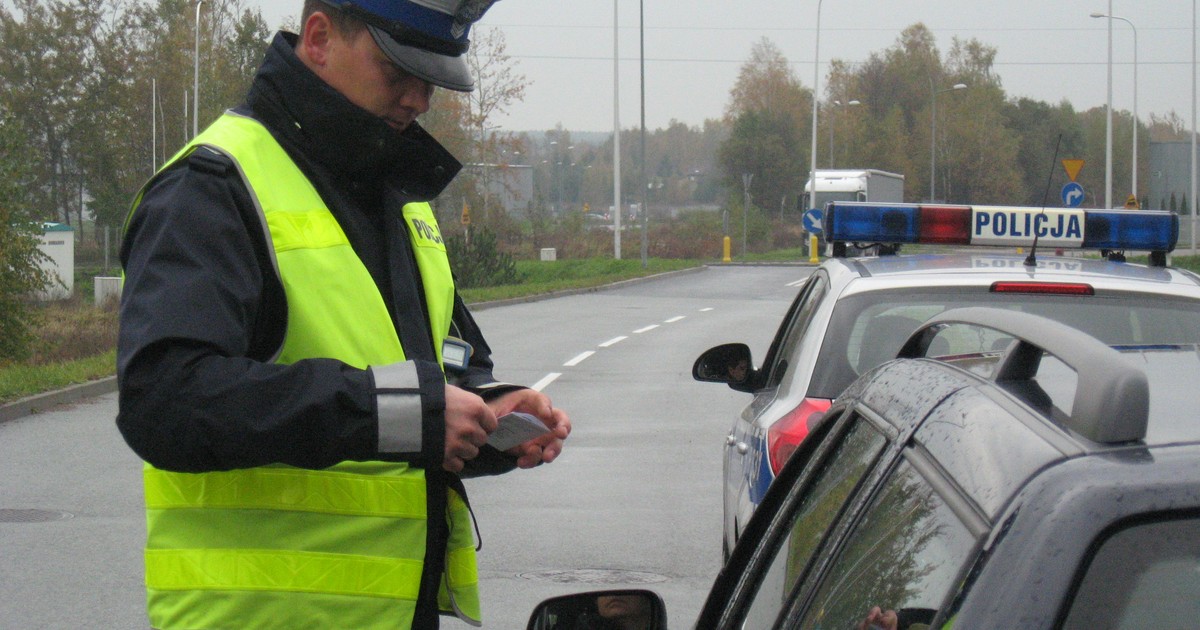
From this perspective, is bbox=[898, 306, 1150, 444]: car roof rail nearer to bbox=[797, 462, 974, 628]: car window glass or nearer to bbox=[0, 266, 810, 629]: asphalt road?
bbox=[797, 462, 974, 628]: car window glass

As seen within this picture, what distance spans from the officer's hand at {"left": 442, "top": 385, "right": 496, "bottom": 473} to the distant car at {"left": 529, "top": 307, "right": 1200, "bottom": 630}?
0.51 meters

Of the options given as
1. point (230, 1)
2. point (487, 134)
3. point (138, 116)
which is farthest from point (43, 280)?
point (230, 1)

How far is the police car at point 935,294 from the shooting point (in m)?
3.85

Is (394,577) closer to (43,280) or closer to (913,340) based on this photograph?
(913,340)

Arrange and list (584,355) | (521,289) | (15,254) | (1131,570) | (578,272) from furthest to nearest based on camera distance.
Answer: (578,272)
(521,289)
(15,254)
(584,355)
(1131,570)

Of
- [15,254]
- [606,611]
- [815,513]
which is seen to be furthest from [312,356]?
[15,254]

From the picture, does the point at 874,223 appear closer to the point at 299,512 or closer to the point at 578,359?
the point at 299,512

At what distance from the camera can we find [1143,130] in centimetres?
6347

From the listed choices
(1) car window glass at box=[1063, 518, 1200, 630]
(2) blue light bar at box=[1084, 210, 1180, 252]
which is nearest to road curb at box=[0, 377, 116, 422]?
(2) blue light bar at box=[1084, 210, 1180, 252]

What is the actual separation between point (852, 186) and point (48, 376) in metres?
33.4

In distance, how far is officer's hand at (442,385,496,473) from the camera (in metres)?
1.98

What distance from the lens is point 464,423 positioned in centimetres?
199

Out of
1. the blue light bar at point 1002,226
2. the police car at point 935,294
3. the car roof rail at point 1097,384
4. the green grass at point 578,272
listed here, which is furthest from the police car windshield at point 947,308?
the green grass at point 578,272

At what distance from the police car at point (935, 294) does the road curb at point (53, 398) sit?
29.1 feet
